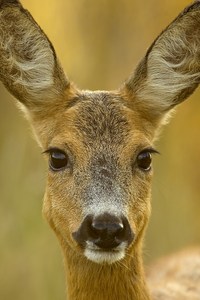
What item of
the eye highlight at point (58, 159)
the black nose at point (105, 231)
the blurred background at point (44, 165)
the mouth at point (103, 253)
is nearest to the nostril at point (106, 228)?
the black nose at point (105, 231)

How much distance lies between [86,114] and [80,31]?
647 centimetres

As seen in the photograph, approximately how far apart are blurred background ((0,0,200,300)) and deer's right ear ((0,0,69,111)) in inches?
149

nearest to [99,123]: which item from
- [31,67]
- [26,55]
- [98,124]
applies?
[98,124]

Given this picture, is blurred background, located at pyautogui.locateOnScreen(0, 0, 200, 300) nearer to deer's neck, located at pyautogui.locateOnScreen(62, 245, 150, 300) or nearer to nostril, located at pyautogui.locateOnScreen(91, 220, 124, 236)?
deer's neck, located at pyautogui.locateOnScreen(62, 245, 150, 300)

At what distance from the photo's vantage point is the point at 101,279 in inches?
496

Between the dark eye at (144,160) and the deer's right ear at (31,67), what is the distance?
41.0 inches

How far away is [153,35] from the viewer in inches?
759

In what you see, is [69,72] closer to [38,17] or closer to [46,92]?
[38,17]

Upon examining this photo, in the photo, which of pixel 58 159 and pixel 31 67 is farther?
pixel 31 67

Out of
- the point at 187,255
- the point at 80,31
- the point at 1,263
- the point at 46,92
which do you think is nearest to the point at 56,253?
the point at 1,263

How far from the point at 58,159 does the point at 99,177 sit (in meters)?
0.54

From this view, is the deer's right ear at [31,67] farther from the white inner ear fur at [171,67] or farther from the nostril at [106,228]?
the nostril at [106,228]

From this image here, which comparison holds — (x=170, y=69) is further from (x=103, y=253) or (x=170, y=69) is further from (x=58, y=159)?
(x=103, y=253)

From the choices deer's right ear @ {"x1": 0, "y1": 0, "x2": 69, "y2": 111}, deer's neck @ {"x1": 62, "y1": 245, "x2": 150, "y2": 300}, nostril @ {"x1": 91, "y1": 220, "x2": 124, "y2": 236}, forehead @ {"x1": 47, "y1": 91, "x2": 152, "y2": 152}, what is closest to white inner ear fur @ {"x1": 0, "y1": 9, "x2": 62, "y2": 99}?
deer's right ear @ {"x1": 0, "y1": 0, "x2": 69, "y2": 111}
